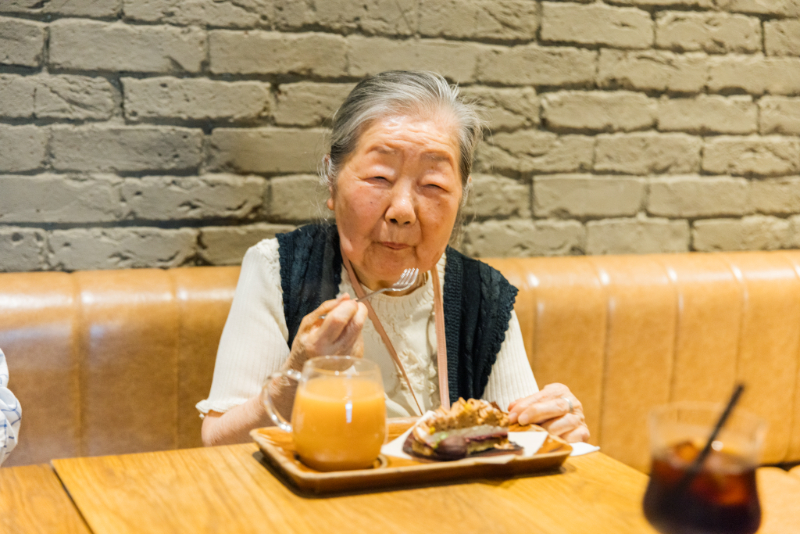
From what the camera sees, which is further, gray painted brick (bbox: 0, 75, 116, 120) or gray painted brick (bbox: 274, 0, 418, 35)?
gray painted brick (bbox: 274, 0, 418, 35)

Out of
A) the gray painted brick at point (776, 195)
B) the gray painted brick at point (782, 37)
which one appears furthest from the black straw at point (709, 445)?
the gray painted brick at point (782, 37)

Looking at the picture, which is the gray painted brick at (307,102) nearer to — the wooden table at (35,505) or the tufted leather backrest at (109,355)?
the tufted leather backrest at (109,355)

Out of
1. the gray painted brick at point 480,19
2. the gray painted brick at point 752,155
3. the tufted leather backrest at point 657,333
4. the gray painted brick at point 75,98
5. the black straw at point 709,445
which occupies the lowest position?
the tufted leather backrest at point 657,333

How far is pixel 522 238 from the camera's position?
7.04 feet

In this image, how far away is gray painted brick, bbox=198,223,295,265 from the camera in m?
1.86

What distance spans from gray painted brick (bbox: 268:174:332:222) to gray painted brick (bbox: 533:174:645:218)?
2.17ft

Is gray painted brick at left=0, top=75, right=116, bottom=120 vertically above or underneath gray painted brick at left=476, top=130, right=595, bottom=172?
above

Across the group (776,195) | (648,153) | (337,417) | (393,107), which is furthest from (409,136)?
(776,195)

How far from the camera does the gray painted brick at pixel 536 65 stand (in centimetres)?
204

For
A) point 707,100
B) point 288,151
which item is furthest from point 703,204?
point 288,151

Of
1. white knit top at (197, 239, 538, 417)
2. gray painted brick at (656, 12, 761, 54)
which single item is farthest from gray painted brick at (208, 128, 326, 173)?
gray painted brick at (656, 12, 761, 54)

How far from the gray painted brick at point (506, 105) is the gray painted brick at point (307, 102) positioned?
1.22 ft

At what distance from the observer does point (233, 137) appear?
72.1 inches

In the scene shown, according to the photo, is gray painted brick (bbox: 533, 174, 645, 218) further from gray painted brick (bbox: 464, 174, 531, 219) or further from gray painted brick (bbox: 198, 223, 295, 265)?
gray painted brick (bbox: 198, 223, 295, 265)
